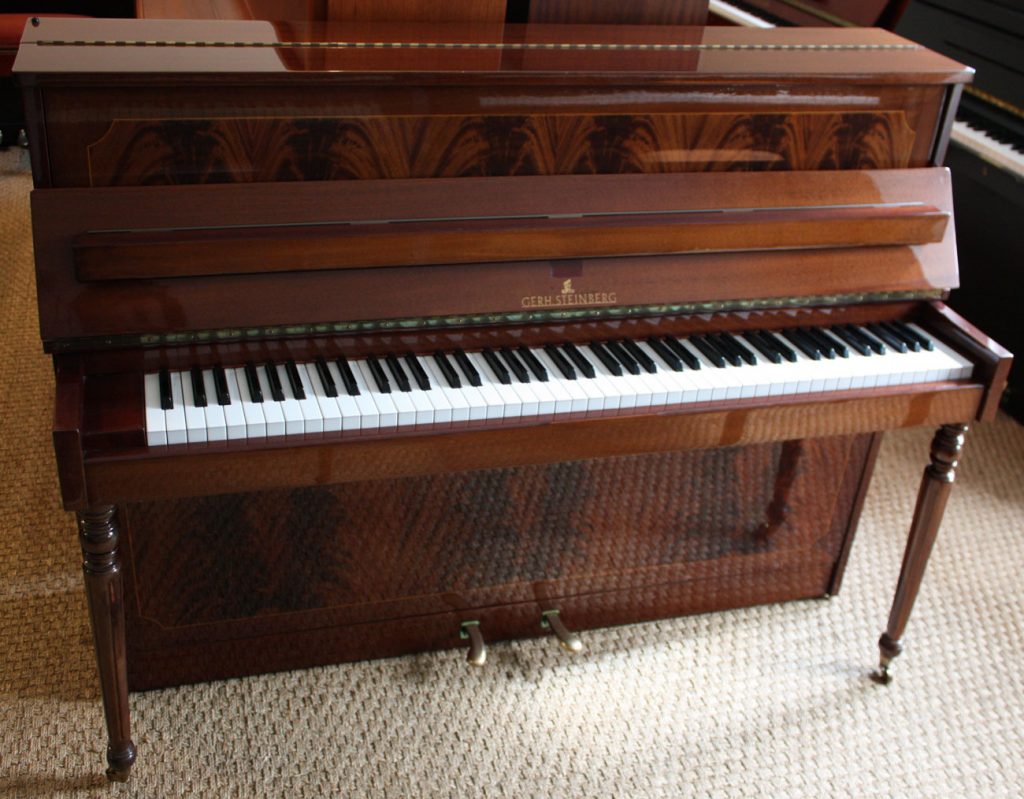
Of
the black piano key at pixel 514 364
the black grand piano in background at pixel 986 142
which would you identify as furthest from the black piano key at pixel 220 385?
the black grand piano in background at pixel 986 142

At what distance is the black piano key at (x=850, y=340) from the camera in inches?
72.7

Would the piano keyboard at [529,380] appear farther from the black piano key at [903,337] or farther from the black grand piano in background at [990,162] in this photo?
the black grand piano in background at [990,162]

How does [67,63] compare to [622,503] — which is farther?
[622,503]

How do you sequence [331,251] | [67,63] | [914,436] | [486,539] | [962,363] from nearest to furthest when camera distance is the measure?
[67,63] → [331,251] → [962,363] → [486,539] → [914,436]

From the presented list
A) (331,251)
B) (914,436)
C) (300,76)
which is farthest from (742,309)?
(914,436)

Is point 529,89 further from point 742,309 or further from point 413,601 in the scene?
point 413,601

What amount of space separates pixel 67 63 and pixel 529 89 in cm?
67

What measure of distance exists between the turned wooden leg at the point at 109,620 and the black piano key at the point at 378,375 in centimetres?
41

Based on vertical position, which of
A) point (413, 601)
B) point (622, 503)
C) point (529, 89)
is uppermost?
point (529, 89)

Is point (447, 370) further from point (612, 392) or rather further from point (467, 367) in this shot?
point (612, 392)

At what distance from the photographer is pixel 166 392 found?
5.00 ft

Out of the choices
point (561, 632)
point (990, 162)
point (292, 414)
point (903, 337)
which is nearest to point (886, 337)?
point (903, 337)

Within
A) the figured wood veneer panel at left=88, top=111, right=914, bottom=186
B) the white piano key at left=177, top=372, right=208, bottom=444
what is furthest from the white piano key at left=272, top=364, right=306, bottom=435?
the figured wood veneer panel at left=88, top=111, right=914, bottom=186

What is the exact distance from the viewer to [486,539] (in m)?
2.02
